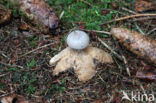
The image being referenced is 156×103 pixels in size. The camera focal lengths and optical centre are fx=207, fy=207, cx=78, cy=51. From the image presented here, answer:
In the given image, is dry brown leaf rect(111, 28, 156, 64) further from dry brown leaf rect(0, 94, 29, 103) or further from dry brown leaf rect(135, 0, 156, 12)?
dry brown leaf rect(0, 94, 29, 103)

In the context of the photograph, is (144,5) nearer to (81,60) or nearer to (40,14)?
(81,60)

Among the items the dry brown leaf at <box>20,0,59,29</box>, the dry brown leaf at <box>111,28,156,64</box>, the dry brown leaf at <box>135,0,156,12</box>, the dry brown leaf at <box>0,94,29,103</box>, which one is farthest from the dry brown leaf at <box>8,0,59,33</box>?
the dry brown leaf at <box>135,0,156,12</box>

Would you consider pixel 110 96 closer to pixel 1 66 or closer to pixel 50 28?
pixel 50 28

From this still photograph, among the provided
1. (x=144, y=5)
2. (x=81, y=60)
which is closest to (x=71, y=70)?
(x=81, y=60)

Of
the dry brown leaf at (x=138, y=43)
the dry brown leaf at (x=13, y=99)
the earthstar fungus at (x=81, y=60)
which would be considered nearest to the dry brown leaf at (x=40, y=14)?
the earthstar fungus at (x=81, y=60)

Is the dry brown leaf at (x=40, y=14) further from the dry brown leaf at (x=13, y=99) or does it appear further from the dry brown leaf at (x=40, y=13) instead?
the dry brown leaf at (x=13, y=99)

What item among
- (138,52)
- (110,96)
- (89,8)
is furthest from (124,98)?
(89,8)
